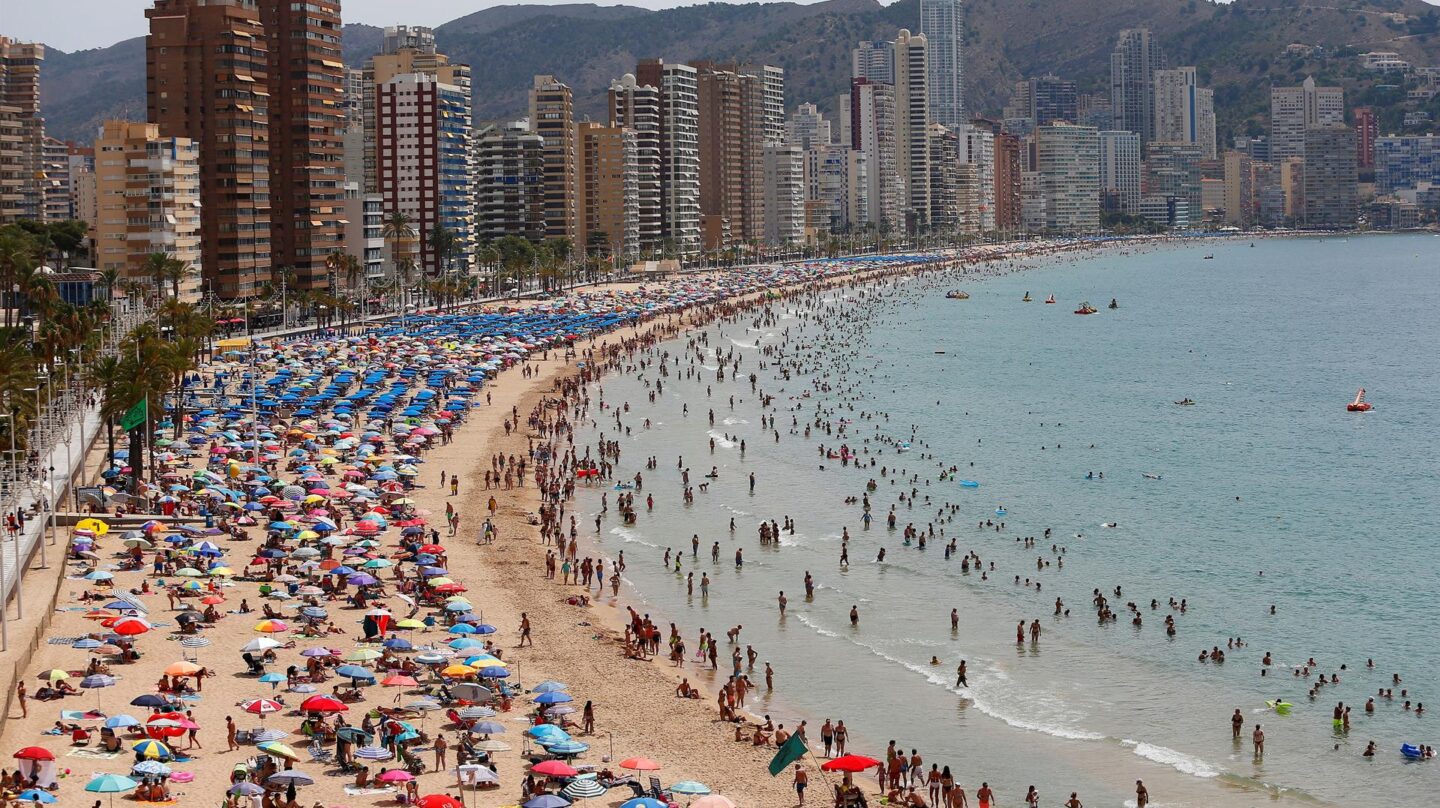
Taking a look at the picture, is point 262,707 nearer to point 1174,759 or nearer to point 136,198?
point 1174,759

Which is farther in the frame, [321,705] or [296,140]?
[296,140]

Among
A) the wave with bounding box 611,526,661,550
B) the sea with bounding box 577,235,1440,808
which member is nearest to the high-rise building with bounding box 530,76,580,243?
the sea with bounding box 577,235,1440,808

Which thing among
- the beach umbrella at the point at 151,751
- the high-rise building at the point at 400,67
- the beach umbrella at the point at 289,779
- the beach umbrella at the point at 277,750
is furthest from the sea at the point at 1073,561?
the high-rise building at the point at 400,67

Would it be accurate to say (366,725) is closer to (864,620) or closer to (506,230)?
(864,620)

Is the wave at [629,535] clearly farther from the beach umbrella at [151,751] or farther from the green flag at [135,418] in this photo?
the beach umbrella at [151,751]

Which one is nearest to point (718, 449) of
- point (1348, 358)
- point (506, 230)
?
point (1348, 358)

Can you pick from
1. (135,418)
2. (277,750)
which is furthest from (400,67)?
(277,750)

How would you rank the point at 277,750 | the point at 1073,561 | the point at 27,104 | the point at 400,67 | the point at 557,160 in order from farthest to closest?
the point at 557,160 < the point at 27,104 < the point at 400,67 < the point at 1073,561 < the point at 277,750
